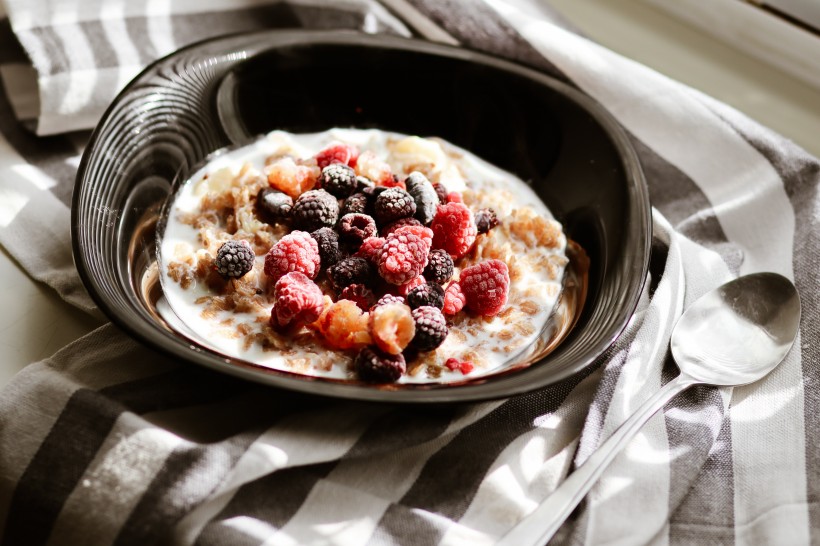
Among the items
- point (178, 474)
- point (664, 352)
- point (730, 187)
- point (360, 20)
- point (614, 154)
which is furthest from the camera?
point (360, 20)

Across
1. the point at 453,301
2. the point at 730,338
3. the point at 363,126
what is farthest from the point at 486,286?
the point at 363,126

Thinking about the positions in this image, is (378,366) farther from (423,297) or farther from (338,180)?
(338,180)

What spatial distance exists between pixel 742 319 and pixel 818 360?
0.11 meters

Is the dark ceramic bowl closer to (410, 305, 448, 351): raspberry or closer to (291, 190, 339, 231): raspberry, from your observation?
(410, 305, 448, 351): raspberry

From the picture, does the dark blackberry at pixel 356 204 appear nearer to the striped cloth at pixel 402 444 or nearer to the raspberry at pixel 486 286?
the raspberry at pixel 486 286

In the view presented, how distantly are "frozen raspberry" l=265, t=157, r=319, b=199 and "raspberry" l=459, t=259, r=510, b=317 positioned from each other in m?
0.31

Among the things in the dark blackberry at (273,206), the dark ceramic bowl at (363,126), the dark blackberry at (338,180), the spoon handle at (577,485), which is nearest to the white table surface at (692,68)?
the dark ceramic bowl at (363,126)

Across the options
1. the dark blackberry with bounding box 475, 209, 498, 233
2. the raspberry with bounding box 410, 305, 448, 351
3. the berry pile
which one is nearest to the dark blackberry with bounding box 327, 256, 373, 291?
the berry pile

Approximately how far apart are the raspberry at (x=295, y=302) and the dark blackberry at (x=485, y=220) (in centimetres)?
30

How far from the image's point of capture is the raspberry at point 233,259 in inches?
42.3

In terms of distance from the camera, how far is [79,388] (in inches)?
37.5

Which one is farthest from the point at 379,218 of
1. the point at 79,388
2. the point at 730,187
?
the point at 730,187

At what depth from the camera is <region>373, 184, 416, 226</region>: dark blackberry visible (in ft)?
3.76

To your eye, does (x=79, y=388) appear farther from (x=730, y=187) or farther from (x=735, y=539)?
(x=730, y=187)
